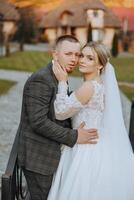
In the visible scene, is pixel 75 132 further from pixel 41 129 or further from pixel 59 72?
pixel 59 72

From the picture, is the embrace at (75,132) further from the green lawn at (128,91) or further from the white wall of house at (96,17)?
the white wall of house at (96,17)

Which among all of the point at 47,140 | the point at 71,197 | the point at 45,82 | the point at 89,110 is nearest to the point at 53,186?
the point at 71,197

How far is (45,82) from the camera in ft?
8.61

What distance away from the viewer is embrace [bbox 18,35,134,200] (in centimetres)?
264

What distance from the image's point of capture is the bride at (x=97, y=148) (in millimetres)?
2752

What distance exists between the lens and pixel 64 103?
266 cm

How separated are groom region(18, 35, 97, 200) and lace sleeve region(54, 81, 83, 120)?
3cm

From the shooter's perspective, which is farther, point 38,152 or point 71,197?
point 71,197

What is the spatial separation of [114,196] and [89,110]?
64cm

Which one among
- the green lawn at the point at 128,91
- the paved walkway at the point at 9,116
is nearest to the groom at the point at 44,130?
the paved walkway at the point at 9,116

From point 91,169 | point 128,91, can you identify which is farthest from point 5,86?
point 91,169

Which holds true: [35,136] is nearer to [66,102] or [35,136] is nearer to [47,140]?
[47,140]

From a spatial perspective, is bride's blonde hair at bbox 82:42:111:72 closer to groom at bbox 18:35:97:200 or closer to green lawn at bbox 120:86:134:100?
groom at bbox 18:35:97:200

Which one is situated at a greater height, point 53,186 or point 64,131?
point 64,131
